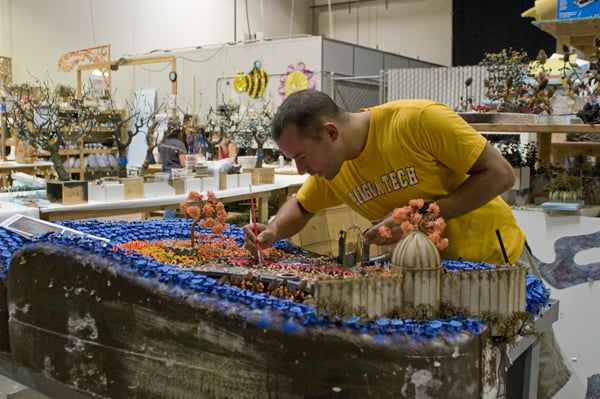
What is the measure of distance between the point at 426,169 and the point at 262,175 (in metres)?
3.69

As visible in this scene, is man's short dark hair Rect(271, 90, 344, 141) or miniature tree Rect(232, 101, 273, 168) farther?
miniature tree Rect(232, 101, 273, 168)

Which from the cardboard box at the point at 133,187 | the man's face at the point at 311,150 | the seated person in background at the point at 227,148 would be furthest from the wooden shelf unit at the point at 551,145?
the seated person in background at the point at 227,148

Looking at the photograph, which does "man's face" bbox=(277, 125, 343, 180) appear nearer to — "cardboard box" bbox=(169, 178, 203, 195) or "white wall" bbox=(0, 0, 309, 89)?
"cardboard box" bbox=(169, 178, 203, 195)

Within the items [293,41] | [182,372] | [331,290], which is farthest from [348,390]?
[293,41]

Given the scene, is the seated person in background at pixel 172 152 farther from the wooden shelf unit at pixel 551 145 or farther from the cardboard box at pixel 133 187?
the wooden shelf unit at pixel 551 145

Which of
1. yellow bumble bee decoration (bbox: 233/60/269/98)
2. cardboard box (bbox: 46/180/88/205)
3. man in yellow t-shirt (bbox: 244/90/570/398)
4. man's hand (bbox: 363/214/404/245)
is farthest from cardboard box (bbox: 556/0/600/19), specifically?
yellow bumble bee decoration (bbox: 233/60/269/98)

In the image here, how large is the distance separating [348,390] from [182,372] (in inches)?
16.8

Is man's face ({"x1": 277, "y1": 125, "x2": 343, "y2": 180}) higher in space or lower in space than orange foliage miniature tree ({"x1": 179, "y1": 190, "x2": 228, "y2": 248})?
Result: higher

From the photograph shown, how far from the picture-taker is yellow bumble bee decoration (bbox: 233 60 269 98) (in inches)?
367

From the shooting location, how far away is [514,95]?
390 centimetres

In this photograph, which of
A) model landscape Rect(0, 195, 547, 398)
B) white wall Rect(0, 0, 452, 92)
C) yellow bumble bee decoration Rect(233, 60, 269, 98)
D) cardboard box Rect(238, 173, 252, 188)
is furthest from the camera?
white wall Rect(0, 0, 452, 92)

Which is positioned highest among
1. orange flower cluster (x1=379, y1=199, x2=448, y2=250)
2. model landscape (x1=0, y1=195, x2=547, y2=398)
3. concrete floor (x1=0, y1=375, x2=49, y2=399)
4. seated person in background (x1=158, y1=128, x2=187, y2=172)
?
seated person in background (x1=158, y1=128, x2=187, y2=172)

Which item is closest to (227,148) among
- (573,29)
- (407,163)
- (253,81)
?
(253,81)

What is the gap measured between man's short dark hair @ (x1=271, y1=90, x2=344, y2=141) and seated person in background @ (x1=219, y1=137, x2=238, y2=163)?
4.54 meters
